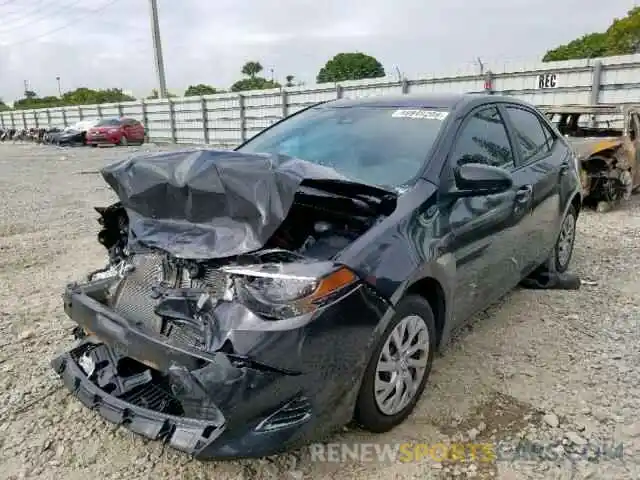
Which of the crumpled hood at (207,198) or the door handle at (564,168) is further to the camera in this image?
the door handle at (564,168)

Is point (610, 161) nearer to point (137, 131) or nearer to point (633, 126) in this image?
point (633, 126)

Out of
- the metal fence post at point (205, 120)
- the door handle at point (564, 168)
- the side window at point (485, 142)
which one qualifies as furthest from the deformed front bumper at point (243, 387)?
the metal fence post at point (205, 120)

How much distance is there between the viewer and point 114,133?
2461 centimetres

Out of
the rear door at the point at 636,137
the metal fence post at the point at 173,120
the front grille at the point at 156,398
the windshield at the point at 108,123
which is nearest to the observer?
the front grille at the point at 156,398

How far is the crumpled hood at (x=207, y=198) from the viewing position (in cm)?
230

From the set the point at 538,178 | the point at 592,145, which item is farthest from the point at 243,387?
the point at 592,145

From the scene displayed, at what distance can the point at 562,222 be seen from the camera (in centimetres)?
462

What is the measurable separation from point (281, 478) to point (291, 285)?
2.91 feet

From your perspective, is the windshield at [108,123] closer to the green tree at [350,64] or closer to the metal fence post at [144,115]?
the metal fence post at [144,115]

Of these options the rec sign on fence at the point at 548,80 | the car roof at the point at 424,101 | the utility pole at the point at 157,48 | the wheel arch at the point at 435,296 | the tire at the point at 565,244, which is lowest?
the tire at the point at 565,244

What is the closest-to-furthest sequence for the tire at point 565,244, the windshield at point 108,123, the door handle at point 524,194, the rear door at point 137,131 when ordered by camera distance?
the door handle at point 524,194 → the tire at point 565,244 → the windshield at point 108,123 → the rear door at point 137,131

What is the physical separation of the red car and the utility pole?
4323 mm

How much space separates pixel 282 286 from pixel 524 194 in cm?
222

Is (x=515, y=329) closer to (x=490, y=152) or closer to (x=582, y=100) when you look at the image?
(x=490, y=152)
